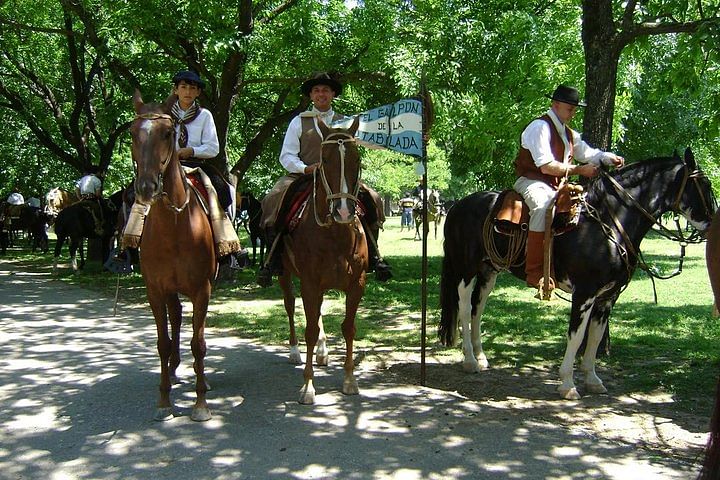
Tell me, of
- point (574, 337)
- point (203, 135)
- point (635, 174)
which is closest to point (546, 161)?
point (635, 174)

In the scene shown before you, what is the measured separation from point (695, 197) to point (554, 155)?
1.48 meters

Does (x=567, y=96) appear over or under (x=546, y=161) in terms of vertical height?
over

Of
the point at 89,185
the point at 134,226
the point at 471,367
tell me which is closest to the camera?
the point at 134,226

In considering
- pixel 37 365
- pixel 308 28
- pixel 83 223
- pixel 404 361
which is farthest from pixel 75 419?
pixel 83 223

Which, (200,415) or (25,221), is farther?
(25,221)

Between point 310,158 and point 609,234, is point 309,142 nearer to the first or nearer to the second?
point 310,158

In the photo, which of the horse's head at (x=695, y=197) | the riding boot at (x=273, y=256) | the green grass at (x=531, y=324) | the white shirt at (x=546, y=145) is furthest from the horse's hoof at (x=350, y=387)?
the horse's head at (x=695, y=197)

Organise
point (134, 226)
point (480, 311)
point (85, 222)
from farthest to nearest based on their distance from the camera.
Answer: point (85, 222), point (480, 311), point (134, 226)

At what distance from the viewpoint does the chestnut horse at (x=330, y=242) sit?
6.14 metres

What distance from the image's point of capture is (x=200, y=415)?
595 cm

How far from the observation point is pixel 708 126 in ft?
30.9

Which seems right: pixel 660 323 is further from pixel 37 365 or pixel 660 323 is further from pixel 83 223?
pixel 83 223

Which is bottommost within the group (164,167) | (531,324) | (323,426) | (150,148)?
(323,426)

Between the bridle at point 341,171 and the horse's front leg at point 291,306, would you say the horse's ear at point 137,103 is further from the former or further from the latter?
the horse's front leg at point 291,306
